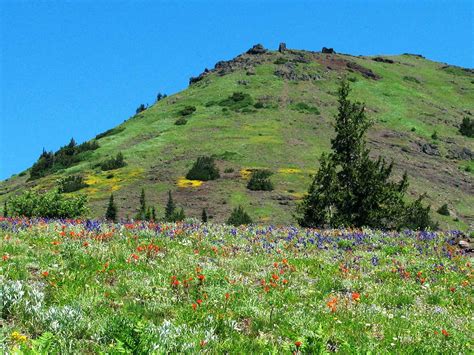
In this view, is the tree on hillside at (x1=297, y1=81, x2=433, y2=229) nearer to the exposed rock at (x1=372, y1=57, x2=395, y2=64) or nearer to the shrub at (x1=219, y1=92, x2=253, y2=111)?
the shrub at (x1=219, y1=92, x2=253, y2=111)

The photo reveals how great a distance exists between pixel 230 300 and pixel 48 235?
5932 millimetres

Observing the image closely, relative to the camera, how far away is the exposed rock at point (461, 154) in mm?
105625

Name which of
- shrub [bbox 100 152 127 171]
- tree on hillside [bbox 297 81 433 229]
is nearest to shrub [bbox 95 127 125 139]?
shrub [bbox 100 152 127 171]

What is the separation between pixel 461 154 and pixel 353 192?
78128mm

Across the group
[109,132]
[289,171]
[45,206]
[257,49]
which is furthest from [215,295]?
[257,49]

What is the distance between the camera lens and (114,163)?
89.0m

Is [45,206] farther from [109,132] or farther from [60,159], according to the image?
[109,132]

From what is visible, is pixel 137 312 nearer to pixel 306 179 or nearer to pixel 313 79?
pixel 306 179

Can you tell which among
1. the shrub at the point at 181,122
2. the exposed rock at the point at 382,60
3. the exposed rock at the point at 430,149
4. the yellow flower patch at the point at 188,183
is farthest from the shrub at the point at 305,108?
the exposed rock at the point at 382,60

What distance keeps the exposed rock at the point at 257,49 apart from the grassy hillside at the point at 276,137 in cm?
72

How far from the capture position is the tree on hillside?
1436 inches

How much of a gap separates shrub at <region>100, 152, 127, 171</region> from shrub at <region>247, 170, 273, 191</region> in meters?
24.8

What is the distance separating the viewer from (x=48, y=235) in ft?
41.9

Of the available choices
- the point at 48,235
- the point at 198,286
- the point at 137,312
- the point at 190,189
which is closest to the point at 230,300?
the point at 198,286
